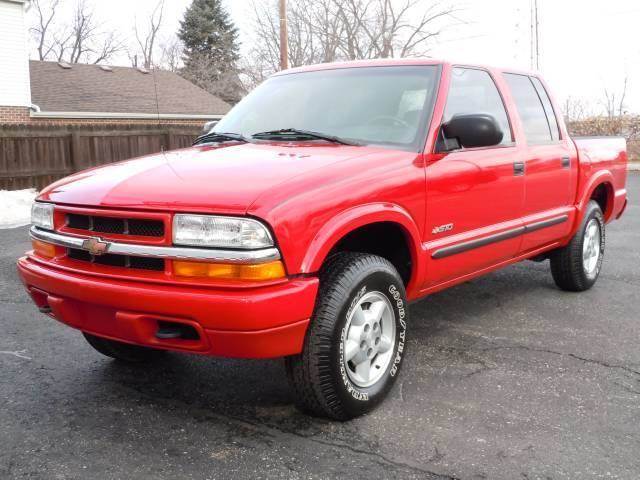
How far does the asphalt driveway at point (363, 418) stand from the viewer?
280cm

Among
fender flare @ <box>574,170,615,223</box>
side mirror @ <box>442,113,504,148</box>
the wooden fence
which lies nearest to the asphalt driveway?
fender flare @ <box>574,170,615,223</box>

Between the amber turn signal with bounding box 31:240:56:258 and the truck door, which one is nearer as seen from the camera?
the amber turn signal with bounding box 31:240:56:258

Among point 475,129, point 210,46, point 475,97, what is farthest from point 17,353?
point 210,46

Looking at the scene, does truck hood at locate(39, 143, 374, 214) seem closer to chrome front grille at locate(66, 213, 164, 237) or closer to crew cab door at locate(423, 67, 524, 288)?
chrome front grille at locate(66, 213, 164, 237)

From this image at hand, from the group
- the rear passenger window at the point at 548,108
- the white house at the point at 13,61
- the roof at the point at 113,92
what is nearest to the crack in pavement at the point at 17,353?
the rear passenger window at the point at 548,108

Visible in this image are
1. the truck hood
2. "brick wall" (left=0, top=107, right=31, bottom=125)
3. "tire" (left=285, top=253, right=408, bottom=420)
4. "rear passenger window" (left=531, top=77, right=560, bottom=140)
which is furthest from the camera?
"brick wall" (left=0, top=107, right=31, bottom=125)

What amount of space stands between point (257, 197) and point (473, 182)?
1.69m

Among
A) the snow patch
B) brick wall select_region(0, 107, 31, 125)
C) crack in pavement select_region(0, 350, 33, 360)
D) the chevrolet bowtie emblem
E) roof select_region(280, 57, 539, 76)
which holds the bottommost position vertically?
crack in pavement select_region(0, 350, 33, 360)

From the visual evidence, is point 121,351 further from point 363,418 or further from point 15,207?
point 15,207

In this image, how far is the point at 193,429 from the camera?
316 cm

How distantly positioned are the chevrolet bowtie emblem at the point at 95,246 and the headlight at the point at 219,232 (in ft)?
1.22

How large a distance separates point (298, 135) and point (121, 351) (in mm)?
1659

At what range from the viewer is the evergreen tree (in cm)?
4559

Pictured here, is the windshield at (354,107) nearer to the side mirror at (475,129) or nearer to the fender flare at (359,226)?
the side mirror at (475,129)
